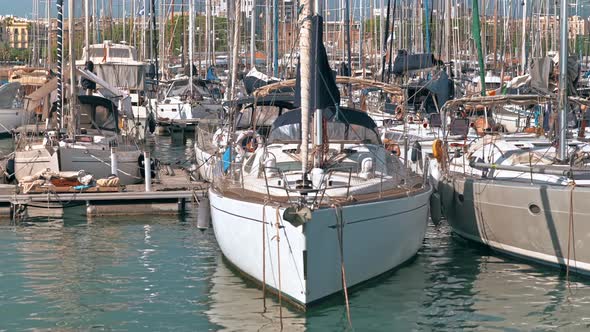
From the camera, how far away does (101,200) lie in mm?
22531

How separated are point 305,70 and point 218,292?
375 centimetres

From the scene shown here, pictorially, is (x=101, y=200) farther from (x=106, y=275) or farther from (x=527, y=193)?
(x=527, y=193)

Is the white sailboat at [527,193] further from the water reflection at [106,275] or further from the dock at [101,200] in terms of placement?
the dock at [101,200]

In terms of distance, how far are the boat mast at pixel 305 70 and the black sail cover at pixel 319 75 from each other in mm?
111

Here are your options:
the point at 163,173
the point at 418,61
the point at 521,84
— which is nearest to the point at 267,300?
the point at 521,84

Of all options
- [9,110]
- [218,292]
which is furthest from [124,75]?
[218,292]

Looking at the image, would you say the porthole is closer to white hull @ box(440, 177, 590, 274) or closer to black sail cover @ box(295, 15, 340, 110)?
white hull @ box(440, 177, 590, 274)

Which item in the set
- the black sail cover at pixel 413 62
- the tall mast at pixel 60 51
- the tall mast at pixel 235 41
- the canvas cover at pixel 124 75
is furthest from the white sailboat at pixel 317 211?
the canvas cover at pixel 124 75

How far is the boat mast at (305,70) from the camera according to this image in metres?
14.5

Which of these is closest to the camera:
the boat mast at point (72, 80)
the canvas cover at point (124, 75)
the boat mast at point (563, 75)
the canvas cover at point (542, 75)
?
the boat mast at point (563, 75)

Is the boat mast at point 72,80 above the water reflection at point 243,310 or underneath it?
above

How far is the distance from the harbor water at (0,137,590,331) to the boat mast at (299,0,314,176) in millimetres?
2153

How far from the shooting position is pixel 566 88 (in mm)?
17766

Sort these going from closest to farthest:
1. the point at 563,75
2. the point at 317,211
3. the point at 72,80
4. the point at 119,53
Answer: the point at 317,211
the point at 563,75
the point at 72,80
the point at 119,53
